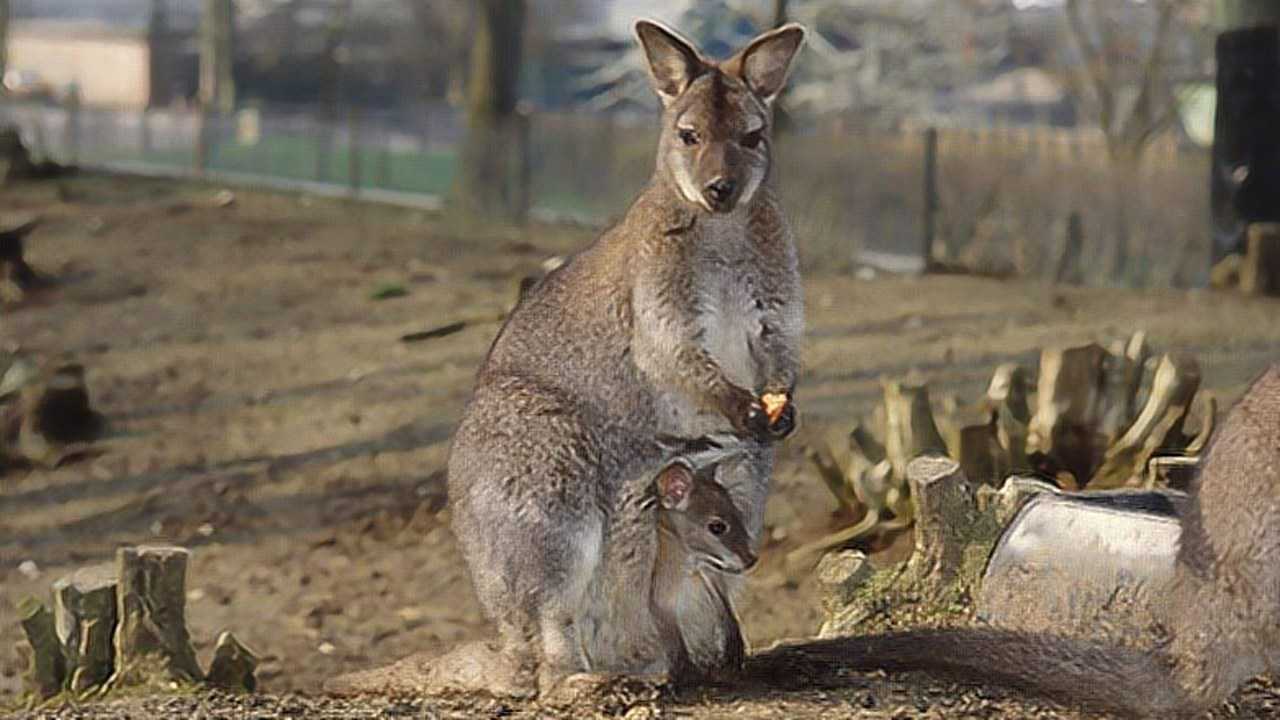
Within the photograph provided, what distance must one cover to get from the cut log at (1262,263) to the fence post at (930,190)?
167 inches

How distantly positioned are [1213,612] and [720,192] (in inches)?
67.9

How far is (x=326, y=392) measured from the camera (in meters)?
13.9

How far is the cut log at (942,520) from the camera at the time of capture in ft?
21.7

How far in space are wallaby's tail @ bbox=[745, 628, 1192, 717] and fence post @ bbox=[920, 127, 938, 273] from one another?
44.0 ft

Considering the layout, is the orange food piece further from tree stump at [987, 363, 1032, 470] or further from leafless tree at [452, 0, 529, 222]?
leafless tree at [452, 0, 529, 222]

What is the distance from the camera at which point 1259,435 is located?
535 cm

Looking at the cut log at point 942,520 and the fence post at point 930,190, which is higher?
the cut log at point 942,520

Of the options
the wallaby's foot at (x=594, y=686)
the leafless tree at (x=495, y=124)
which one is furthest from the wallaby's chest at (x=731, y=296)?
the leafless tree at (x=495, y=124)

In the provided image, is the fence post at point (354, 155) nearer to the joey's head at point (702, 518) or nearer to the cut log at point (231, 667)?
the cut log at point (231, 667)

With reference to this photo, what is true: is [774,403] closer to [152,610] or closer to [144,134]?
[152,610]

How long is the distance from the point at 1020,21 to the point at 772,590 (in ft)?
109

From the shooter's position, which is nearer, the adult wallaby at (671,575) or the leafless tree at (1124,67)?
the adult wallaby at (671,575)

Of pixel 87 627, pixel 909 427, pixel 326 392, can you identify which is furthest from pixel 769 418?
pixel 326 392

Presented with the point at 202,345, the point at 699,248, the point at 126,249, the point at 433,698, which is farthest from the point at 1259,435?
the point at 126,249
